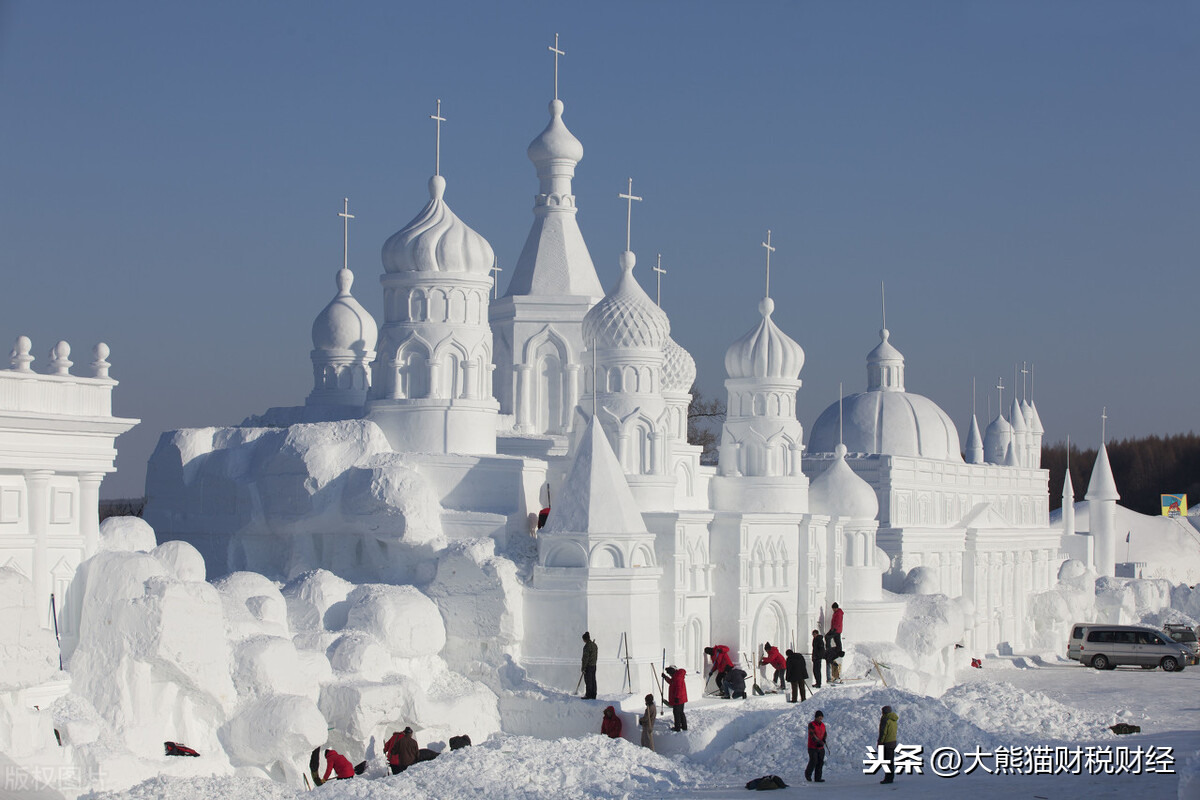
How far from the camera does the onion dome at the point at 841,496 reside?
30328 mm

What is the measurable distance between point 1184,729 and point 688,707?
734cm

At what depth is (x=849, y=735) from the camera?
19203mm

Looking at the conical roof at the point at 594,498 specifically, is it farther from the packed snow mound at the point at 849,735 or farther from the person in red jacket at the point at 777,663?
the packed snow mound at the point at 849,735

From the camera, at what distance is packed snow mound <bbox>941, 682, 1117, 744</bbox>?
20891 mm

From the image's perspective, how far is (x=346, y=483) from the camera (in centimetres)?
2448

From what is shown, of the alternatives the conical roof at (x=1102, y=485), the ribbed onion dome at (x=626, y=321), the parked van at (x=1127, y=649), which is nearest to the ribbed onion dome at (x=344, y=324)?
the ribbed onion dome at (x=626, y=321)

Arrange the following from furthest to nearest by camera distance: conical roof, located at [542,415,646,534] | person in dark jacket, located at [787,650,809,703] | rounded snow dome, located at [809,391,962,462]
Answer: rounded snow dome, located at [809,391,962,462] < person in dark jacket, located at [787,650,809,703] < conical roof, located at [542,415,646,534]

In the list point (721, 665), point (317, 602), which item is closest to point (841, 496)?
point (721, 665)

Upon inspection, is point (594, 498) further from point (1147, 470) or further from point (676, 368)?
point (1147, 470)

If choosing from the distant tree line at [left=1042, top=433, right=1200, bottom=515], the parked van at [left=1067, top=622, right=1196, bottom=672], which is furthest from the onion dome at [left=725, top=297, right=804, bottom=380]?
the distant tree line at [left=1042, top=433, right=1200, bottom=515]

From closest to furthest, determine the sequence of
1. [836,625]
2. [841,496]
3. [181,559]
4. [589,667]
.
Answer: [181,559] → [589,667] → [836,625] → [841,496]

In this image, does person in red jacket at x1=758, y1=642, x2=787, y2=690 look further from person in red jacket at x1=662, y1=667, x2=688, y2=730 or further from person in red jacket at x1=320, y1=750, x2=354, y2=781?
person in red jacket at x1=320, y1=750, x2=354, y2=781

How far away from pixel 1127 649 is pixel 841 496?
820 centimetres

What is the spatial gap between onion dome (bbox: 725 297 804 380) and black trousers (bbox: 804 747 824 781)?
1225 cm
